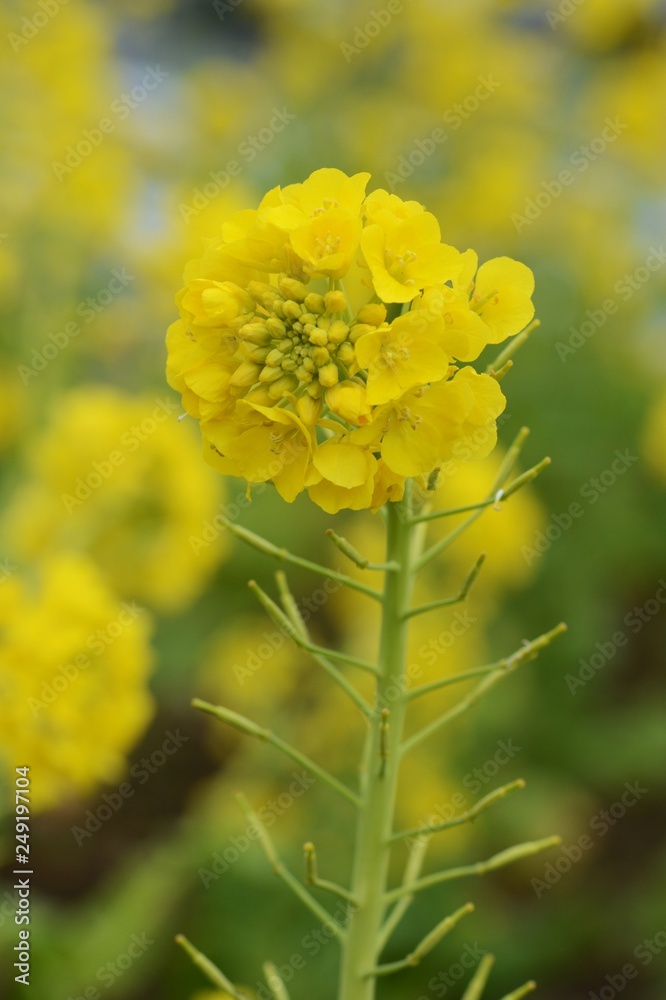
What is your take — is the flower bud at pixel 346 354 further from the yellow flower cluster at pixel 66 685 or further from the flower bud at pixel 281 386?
the yellow flower cluster at pixel 66 685

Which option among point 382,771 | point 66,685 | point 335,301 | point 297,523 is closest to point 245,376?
point 335,301

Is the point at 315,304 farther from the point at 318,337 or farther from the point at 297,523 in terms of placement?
the point at 297,523

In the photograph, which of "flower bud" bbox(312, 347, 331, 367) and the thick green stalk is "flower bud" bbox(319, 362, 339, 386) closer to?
"flower bud" bbox(312, 347, 331, 367)

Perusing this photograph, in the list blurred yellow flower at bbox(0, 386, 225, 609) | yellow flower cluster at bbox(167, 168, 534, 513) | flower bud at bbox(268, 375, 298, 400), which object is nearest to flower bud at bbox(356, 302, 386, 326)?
yellow flower cluster at bbox(167, 168, 534, 513)

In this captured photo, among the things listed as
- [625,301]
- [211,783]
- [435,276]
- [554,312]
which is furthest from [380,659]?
[625,301]

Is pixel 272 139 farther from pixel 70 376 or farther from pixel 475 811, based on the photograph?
pixel 475 811
